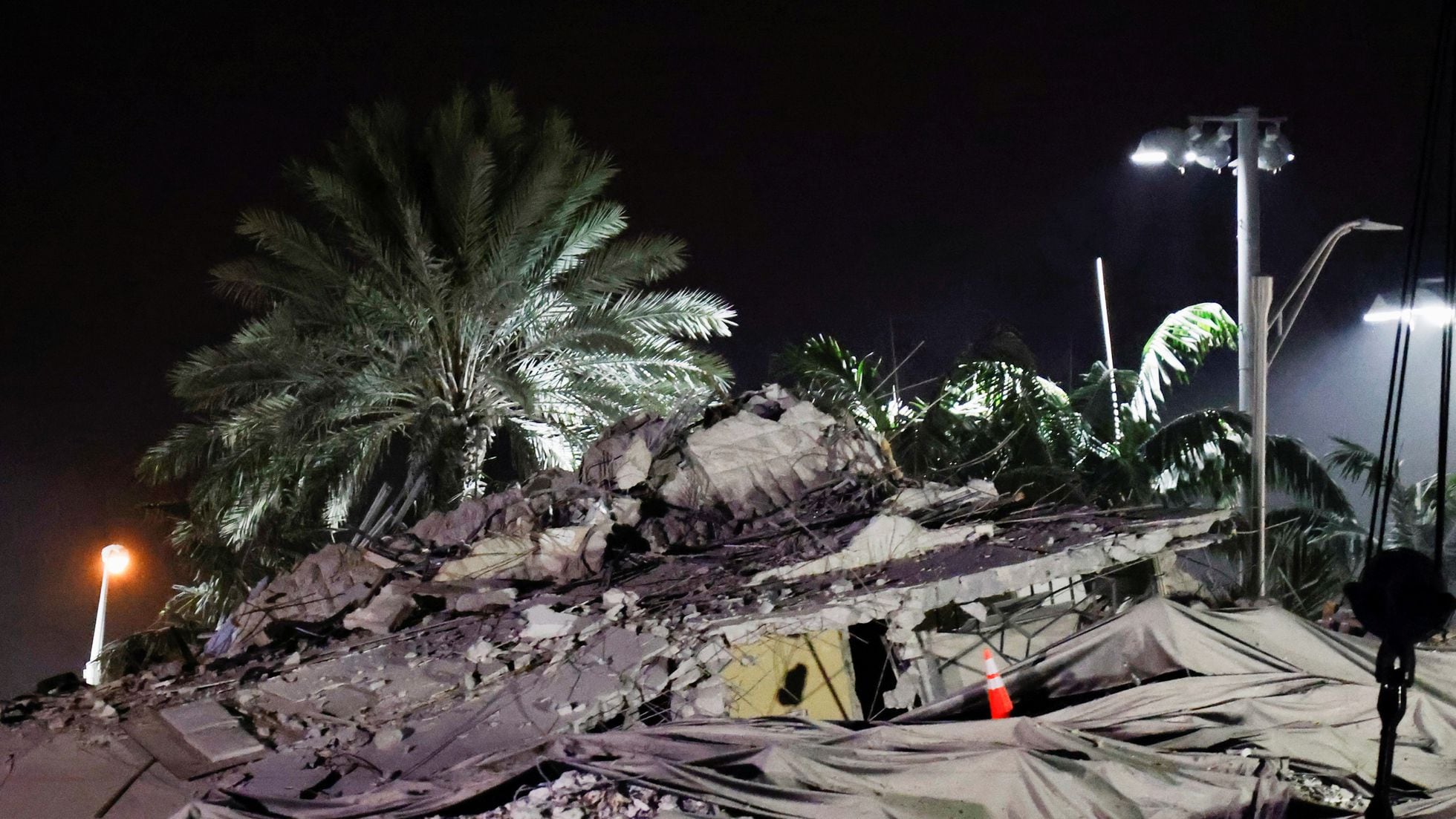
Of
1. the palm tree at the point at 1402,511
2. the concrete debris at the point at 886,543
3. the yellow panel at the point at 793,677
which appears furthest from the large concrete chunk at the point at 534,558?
the palm tree at the point at 1402,511

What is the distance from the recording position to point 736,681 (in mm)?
7578

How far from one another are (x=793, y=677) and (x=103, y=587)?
10.5 meters

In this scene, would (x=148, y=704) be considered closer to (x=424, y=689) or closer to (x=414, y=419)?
(x=424, y=689)

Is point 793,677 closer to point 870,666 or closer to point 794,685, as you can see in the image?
point 794,685

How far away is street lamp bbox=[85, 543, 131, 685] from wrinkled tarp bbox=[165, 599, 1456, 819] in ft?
32.8

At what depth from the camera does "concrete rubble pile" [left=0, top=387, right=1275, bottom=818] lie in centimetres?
634

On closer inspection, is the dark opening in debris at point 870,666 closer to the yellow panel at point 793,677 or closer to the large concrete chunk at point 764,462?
the yellow panel at point 793,677

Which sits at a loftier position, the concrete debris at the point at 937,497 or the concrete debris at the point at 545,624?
the concrete debris at the point at 937,497

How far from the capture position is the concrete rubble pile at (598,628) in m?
6.34

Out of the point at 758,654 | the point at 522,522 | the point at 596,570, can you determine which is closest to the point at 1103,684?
the point at 758,654

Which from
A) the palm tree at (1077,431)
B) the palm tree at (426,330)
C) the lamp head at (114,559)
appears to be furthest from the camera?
the lamp head at (114,559)

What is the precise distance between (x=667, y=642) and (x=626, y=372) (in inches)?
263

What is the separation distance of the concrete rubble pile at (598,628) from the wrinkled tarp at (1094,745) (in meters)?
0.23

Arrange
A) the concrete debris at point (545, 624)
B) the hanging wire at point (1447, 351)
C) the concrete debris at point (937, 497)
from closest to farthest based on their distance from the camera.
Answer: the hanging wire at point (1447, 351), the concrete debris at point (545, 624), the concrete debris at point (937, 497)
